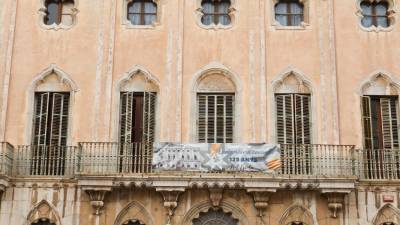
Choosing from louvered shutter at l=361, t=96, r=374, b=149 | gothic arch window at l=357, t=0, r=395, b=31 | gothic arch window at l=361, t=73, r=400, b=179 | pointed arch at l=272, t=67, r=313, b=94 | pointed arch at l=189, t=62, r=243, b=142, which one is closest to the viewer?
gothic arch window at l=361, t=73, r=400, b=179

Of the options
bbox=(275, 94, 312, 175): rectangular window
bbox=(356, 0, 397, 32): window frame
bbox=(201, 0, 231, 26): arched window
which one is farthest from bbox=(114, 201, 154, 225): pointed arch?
bbox=(356, 0, 397, 32): window frame

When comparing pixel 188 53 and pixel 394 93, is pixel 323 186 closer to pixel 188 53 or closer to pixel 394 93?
pixel 394 93

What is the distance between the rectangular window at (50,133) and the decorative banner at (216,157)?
305 cm

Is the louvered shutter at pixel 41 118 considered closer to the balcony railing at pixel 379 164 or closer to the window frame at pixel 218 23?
the window frame at pixel 218 23

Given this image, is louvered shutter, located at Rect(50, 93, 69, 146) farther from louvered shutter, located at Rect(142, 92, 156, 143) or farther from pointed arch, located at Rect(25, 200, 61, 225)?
louvered shutter, located at Rect(142, 92, 156, 143)

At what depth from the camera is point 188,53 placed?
23.2m

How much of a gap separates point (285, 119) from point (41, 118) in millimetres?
7443

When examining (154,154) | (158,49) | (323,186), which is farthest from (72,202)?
(323,186)

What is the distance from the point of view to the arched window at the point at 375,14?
23844 millimetres

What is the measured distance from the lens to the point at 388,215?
21.7 metres

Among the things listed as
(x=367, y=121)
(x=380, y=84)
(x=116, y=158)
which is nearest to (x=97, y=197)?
(x=116, y=158)

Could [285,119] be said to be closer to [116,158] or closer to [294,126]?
[294,126]

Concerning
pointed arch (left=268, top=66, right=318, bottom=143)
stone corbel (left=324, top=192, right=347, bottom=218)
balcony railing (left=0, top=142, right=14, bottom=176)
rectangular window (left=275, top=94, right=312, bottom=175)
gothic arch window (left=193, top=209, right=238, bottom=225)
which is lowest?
gothic arch window (left=193, top=209, right=238, bottom=225)

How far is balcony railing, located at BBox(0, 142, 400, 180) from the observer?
21.7 meters
